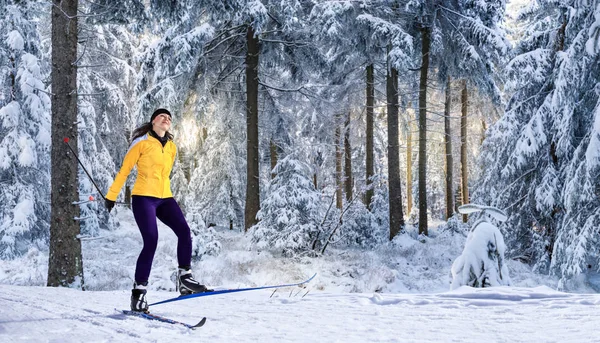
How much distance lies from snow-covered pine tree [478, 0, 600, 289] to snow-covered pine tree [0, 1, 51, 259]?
513 inches

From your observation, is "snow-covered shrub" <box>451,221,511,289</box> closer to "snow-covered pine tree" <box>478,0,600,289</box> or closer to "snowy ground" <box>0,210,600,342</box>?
"snowy ground" <box>0,210,600,342</box>

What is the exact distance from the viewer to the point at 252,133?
13750mm

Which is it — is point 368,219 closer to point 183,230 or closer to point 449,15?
point 449,15

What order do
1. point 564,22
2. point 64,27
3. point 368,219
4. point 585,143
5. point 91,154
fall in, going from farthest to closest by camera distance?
point 91,154
point 368,219
point 564,22
point 585,143
point 64,27

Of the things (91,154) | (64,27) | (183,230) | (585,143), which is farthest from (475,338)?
(91,154)

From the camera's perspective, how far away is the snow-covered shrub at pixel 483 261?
6.82m

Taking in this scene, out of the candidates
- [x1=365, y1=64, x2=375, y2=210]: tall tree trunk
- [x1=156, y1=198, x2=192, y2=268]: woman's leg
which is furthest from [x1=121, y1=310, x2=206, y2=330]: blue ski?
[x1=365, y1=64, x2=375, y2=210]: tall tree trunk

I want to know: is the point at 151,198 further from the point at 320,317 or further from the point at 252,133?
the point at 252,133

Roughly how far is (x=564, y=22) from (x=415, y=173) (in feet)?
94.7

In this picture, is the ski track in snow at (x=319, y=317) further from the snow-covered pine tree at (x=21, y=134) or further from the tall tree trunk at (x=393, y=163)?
the tall tree trunk at (x=393, y=163)

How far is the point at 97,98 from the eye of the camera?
17672 millimetres

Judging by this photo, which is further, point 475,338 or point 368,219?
point 368,219

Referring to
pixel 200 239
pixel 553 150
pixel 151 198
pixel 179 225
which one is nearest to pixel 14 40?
pixel 200 239

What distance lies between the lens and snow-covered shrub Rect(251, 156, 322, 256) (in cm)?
1184
